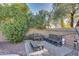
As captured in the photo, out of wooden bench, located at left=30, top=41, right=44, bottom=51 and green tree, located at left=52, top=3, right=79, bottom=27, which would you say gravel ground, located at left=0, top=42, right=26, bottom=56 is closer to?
wooden bench, located at left=30, top=41, right=44, bottom=51

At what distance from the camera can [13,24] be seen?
5.81 ft

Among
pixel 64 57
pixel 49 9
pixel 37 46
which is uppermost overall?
pixel 49 9

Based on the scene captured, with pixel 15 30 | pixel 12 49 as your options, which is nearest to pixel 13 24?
pixel 15 30

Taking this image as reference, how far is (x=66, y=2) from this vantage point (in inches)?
69.3

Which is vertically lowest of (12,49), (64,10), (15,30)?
(12,49)

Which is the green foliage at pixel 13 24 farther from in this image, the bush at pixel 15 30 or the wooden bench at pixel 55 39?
the wooden bench at pixel 55 39

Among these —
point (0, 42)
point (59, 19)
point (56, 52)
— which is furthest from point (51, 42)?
point (0, 42)

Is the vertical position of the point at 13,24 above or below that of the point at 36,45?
above

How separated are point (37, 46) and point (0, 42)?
38 cm

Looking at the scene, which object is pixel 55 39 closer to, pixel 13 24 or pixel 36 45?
pixel 36 45

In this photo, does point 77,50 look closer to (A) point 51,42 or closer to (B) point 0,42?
(A) point 51,42

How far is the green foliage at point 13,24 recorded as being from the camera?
1.76 meters

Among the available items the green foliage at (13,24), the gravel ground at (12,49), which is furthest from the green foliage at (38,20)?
the gravel ground at (12,49)

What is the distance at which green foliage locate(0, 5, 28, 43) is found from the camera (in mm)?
1764
